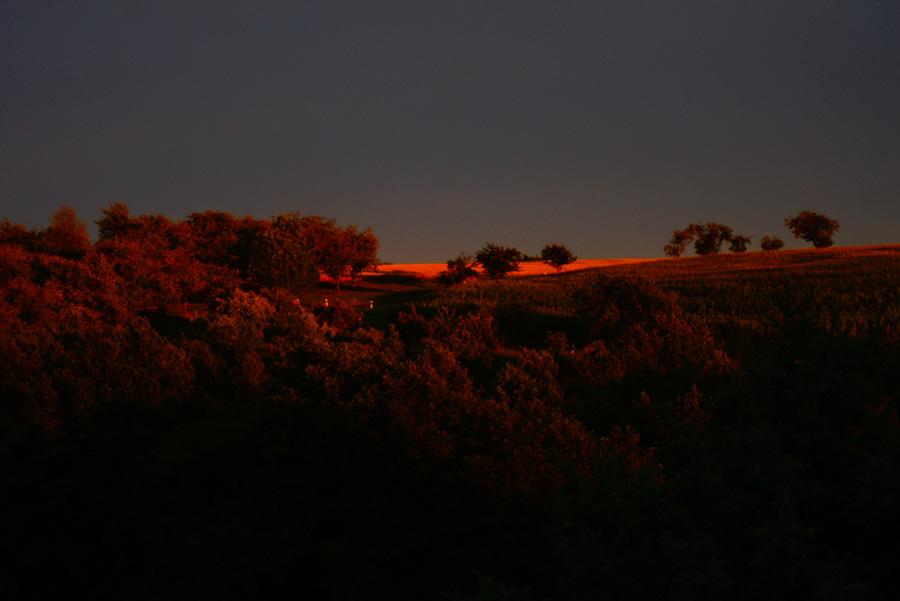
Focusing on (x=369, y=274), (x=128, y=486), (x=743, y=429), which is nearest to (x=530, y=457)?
(x=743, y=429)

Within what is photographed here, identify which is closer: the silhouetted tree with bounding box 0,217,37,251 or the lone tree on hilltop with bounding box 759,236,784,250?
the silhouetted tree with bounding box 0,217,37,251

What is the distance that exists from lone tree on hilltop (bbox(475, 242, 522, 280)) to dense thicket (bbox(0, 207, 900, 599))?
150ft

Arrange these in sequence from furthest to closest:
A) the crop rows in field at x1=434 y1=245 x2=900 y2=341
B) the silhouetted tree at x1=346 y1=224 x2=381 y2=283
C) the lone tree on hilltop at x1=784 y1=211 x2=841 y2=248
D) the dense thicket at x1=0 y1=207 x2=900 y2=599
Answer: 1. the lone tree on hilltop at x1=784 y1=211 x2=841 y2=248
2. the silhouetted tree at x1=346 y1=224 x2=381 y2=283
3. the crop rows in field at x1=434 y1=245 x2=900 y2=341
4. the dense thicket at x1=0 y1=207 x2=900 y2=599

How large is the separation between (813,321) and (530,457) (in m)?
8.75

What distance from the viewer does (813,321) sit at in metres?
4.94

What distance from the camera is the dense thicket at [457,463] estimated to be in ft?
13.6

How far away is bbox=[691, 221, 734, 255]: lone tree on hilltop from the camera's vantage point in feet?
374

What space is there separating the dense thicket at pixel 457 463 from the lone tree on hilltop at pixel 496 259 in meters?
45.7

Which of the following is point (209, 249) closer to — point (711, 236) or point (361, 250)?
point (361, 250)

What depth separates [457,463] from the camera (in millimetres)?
13836

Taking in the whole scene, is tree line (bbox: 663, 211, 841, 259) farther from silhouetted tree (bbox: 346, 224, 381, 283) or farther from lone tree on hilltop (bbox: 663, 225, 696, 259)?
silhouetted tree (bbox: 346, 224, 381, 283)

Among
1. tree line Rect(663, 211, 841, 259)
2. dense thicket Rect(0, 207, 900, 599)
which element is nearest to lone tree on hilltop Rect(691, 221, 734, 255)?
tree line Rect(663, 211, 841, 259)

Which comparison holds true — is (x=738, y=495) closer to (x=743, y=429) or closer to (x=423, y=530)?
(x=743, y=429)

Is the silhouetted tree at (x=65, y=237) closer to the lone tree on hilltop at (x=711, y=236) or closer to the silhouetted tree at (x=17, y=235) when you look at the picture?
the silhouetted tree at (x=17, y=235)
